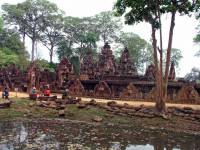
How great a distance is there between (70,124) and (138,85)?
44.6 ft

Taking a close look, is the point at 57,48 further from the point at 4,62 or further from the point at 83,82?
the point at 83,82

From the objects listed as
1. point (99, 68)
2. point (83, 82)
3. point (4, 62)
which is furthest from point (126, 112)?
point (4, 62)

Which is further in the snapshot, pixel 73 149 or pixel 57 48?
pixel 57 48

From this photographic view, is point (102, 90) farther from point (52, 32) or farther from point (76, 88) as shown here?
point (52, 32)

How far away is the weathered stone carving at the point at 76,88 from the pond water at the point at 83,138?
13.5 meters

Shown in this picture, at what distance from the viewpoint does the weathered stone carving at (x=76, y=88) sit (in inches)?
1432

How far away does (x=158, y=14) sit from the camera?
26578 mm

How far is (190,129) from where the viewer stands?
898 inches

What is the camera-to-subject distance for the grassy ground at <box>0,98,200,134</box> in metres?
23.5

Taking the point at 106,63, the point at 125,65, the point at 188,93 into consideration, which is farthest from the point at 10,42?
the point at 188,93

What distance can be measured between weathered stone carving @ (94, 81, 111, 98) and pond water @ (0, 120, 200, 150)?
12.0 metres

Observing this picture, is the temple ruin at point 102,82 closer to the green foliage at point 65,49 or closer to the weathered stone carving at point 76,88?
the weathered stone carving at point 76,88

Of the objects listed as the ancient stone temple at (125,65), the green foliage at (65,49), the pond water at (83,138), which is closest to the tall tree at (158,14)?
the pond water at (83,138)

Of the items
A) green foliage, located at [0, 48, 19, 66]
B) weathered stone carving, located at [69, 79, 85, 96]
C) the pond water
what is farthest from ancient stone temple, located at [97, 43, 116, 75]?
the pond water
